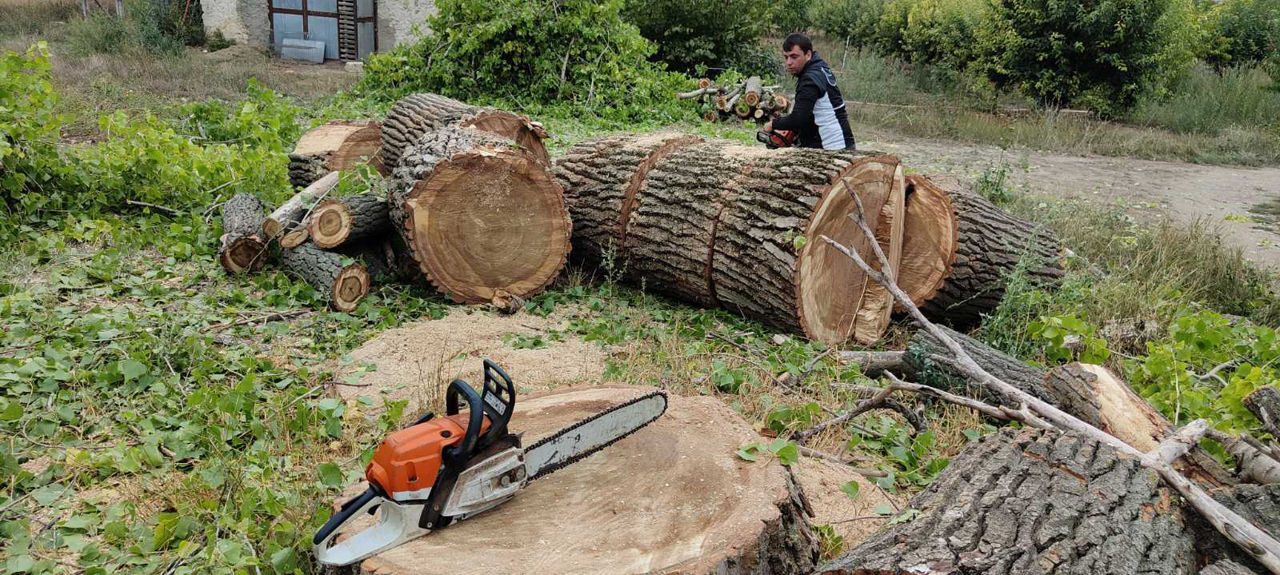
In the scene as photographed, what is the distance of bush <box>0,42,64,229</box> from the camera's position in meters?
5.68

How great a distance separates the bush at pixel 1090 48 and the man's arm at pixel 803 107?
9.87 meters

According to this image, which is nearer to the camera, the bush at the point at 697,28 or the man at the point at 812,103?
the man at the point at 812,103

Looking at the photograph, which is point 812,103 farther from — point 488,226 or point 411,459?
point 411,459

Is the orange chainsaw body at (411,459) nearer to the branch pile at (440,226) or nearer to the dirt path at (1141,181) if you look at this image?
the branch pile at (440,226)

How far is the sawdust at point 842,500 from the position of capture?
3004 mm

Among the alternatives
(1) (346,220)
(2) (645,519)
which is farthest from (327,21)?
(2) (645,519)

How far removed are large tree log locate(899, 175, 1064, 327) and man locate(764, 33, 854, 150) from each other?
86 centimetres

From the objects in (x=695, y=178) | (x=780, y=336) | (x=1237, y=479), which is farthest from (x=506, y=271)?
(x=1237, y=479)

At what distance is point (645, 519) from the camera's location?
89.8 inches

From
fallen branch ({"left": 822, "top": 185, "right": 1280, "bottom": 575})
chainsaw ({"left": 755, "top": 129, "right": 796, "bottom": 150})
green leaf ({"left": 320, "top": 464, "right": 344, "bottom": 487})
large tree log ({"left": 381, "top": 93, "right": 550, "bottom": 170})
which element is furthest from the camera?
chainsaw ({"left": 755, "top": 129, "right": 796, "bottom": 150})

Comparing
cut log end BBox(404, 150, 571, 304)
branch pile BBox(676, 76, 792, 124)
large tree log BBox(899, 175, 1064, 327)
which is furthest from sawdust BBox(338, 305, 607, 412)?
branch pile BBox(676, 76, 792, 124)

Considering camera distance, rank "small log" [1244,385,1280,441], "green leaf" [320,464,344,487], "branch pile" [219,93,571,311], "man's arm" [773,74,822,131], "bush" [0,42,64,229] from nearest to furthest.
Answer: "green leaf" [320,464,344,487], "small log" [1244,385,1280,441], "branch pile" [219,93,571,311], "bush" [0,42,64,229], "man's arm" [773,74,822,131]

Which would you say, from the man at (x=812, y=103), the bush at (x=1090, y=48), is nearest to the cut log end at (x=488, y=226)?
the man at (x=812, y=103)

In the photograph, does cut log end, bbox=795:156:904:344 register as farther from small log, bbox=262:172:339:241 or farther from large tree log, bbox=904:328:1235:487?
small log, bbox=262:172:339:241
